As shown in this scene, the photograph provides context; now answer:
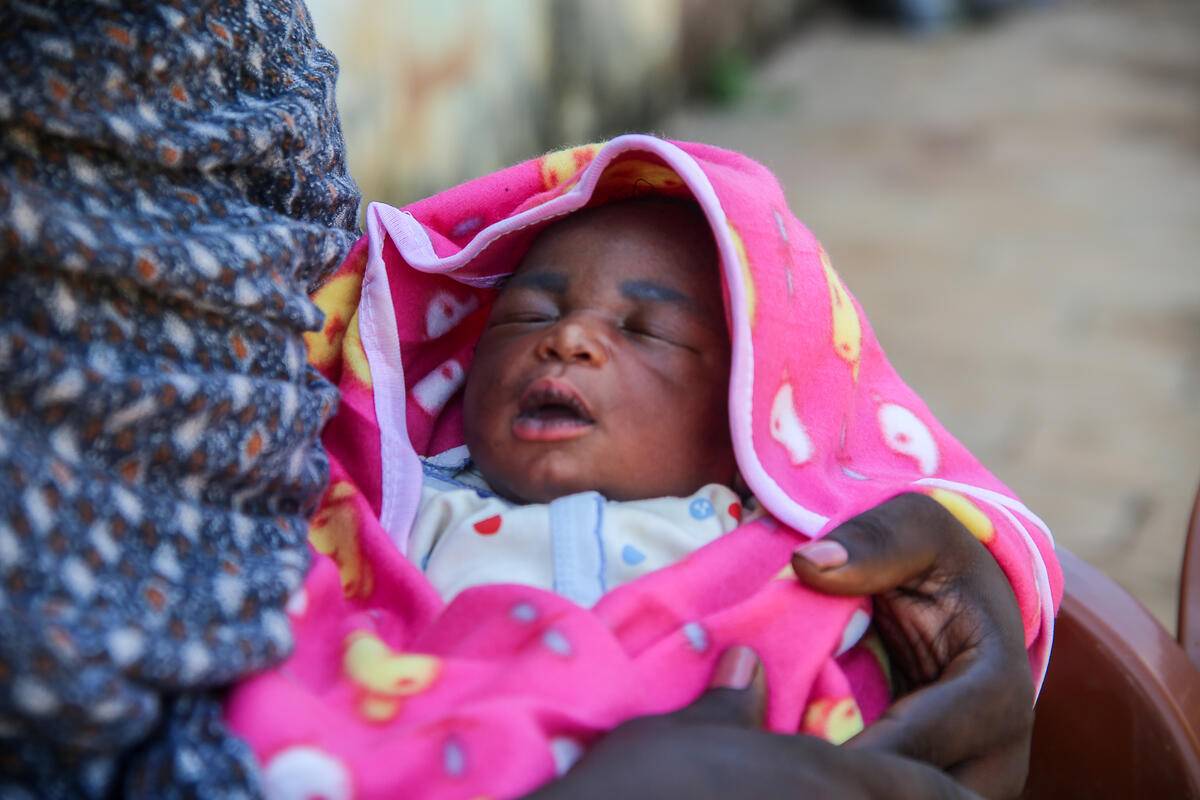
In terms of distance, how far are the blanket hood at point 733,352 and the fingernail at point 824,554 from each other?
0.45 ft

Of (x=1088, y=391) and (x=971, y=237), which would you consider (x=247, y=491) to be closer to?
(x=1088, y=391)

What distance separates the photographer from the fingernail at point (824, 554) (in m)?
1.23

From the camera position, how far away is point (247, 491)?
3.71 feet

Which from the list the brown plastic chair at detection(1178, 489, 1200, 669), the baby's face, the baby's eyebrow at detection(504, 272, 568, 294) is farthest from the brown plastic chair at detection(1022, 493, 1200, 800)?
the baby's eyebrow at detection(504, 272, 568, 294)

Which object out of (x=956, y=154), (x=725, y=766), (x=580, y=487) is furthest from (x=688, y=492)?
(x=956, y=154)

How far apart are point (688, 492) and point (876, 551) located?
327mm

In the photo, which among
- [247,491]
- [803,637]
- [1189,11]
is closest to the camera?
[247,491]

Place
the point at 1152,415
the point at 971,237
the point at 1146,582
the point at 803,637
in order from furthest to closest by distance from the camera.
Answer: the point at 971,237 → the point at 1152,415 → the point at 1146,582 → the point at 803,637

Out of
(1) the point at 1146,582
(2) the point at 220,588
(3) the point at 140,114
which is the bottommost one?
(1) the point at 1146,582

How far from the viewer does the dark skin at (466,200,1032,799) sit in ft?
3.38

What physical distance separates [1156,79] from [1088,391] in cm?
380

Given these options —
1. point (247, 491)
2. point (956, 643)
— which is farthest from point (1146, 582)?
point (247, 491)

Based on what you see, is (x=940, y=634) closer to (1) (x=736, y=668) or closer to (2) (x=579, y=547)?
(1) (x=736, y=668)

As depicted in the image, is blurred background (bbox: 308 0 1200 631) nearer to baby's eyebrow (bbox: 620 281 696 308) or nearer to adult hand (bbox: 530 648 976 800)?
baby's eyebrow (bbox: 620 281 696 308)
